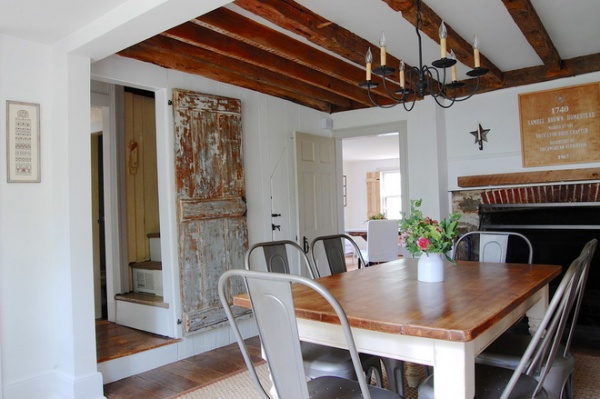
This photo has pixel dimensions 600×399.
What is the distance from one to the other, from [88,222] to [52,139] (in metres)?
0.57

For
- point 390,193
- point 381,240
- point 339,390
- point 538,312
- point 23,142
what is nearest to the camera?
point 339,390

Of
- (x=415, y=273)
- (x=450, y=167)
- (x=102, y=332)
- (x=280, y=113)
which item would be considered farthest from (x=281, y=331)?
(x=450, y=167)

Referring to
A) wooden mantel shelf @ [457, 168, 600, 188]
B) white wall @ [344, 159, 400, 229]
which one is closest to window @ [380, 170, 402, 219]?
white wall @ [344, 159, 400, 229]

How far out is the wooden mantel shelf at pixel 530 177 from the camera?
4.03 meters

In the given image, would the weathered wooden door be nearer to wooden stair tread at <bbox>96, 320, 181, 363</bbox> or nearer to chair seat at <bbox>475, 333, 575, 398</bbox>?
wooden stair tread at <bbox>96, 320, 181, 363</bbox>

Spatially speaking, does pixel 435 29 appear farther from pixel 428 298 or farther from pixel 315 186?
pixel 315 186

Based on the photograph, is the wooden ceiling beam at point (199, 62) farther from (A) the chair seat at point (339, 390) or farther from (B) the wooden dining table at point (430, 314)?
(A) the chair seat at point (339, 390)

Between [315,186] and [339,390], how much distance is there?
11.3ft

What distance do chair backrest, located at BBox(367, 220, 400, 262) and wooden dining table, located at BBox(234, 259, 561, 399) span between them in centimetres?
328

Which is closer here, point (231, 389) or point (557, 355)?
point (557, 355)

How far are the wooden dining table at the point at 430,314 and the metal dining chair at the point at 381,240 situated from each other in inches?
129

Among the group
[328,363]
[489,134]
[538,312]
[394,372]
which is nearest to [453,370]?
[328,363]

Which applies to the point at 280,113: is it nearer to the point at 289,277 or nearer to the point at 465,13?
the point at 465,13

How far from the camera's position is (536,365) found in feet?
5.82
